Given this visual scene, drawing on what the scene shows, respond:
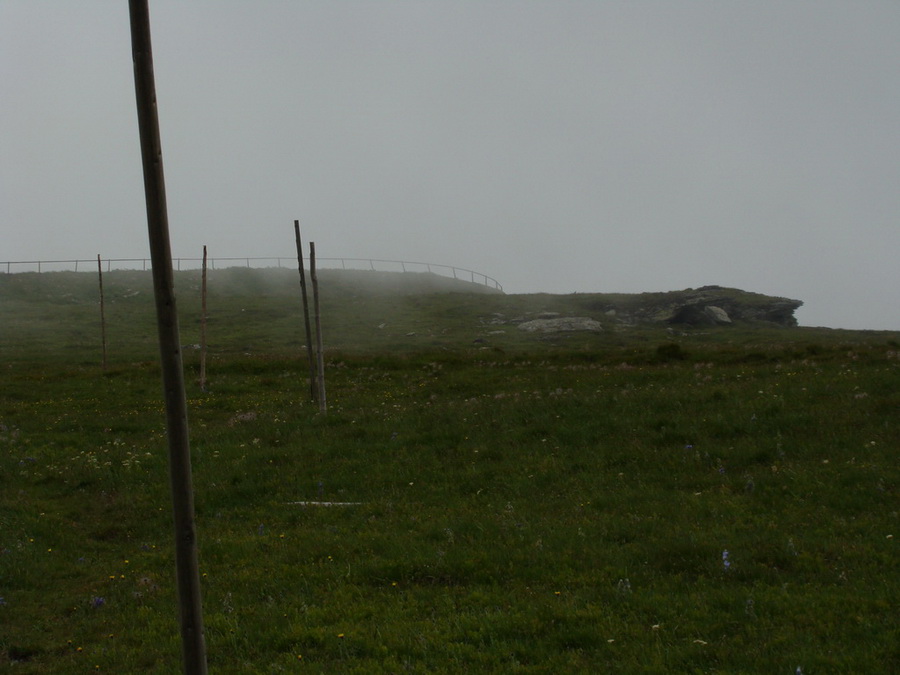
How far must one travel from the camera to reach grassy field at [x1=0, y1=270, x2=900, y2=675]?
301 inches

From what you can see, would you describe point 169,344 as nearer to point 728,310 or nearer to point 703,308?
point 703,308

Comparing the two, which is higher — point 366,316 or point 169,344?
point 366,316

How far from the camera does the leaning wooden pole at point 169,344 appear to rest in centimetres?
512

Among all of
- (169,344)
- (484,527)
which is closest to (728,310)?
(484,527)

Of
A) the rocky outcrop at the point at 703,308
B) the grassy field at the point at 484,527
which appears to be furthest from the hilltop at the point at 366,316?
the grassy field at the point at 484,527

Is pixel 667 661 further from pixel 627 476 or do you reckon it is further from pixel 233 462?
pixel 233 462

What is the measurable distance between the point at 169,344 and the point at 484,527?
25.0 ft

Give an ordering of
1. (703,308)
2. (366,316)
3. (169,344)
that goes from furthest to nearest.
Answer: (366,316), (703,308), (169,344)

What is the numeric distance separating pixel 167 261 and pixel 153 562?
8.38m

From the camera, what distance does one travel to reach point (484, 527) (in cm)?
1158

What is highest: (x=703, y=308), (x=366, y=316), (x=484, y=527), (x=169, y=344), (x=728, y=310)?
(x=366, y=316)

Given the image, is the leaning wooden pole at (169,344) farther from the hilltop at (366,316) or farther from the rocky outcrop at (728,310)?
the rocky outcrop at (728,310)

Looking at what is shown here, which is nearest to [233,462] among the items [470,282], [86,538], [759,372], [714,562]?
[86,538]

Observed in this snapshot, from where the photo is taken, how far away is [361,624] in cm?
838
